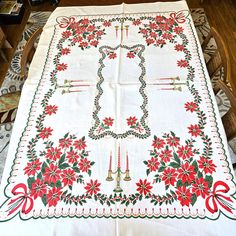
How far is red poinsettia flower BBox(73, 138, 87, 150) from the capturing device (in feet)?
3.30

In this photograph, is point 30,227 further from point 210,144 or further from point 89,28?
point 89,28

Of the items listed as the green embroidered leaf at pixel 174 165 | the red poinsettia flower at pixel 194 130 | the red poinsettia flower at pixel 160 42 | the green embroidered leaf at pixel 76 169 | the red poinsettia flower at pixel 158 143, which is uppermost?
the red poinsettia flower at pixel 160 42

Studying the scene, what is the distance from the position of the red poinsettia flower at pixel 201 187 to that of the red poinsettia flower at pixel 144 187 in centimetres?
17

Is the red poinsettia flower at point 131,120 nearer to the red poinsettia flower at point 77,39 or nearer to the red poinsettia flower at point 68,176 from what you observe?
the red poinsettia flower at point 68,176

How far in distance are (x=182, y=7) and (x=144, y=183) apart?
4.15ft

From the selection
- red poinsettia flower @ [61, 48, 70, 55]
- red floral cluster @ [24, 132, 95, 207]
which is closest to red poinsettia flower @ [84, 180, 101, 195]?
red floral cluster @ [24, 132, 95, 207]

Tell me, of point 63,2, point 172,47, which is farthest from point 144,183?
point 63,2

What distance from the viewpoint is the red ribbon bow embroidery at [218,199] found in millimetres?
833

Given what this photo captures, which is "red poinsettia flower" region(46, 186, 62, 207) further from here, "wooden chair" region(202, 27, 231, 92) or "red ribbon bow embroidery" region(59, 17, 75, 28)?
"red ribbon bow embroidery" region(59, 17, 75, 28)

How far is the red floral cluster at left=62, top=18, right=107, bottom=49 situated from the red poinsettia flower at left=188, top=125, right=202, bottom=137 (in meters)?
0.76

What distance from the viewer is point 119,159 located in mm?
964

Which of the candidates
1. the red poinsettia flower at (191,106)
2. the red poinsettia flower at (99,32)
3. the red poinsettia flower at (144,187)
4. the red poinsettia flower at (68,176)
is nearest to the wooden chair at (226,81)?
the red poinsettia flower at (191,106)

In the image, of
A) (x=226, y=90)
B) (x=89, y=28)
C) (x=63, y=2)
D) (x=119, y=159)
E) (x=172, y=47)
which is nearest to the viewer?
(x=119, y=159)

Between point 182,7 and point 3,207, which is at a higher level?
point 182,7
